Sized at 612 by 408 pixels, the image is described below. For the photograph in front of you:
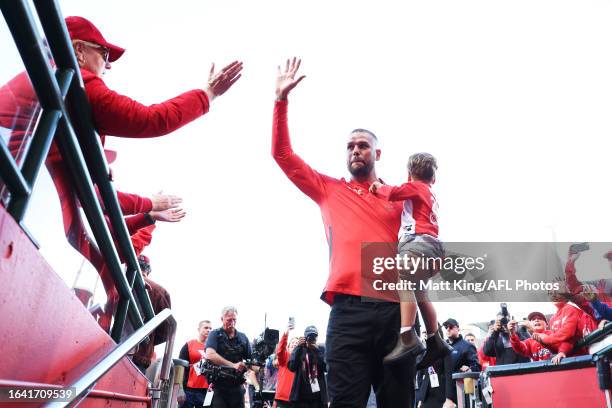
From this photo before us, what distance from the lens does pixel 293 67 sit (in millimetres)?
2990

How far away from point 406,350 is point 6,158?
1856 mm

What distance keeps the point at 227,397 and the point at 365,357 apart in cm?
498

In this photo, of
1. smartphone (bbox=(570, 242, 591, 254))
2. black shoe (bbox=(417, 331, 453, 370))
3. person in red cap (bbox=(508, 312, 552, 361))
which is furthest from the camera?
person in red cap (bbox=(508, 312, 552, 361))

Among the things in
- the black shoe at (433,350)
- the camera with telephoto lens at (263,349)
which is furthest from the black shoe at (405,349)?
the camera with telephoto lens at (263,349)

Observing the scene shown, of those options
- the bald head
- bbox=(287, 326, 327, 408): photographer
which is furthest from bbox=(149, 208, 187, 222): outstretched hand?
bbox=(287, 326, 327, 408): photographer

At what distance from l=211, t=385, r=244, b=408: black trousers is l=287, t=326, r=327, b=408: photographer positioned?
3.29ft

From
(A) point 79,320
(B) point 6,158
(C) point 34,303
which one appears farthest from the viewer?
(A) point 79,320

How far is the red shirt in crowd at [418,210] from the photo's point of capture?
3322 mm

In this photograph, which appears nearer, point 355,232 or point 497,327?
point 355,232

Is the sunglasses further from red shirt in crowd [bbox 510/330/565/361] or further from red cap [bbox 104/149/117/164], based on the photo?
red shirt in crowd [bbox 510/330/565/361]

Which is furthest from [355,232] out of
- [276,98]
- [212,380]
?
[212,380]

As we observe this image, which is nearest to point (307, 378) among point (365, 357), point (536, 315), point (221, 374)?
point (221, 374)

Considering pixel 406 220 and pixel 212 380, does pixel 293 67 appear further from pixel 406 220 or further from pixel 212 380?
pixel 212 380

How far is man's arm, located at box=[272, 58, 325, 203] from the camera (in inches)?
115
